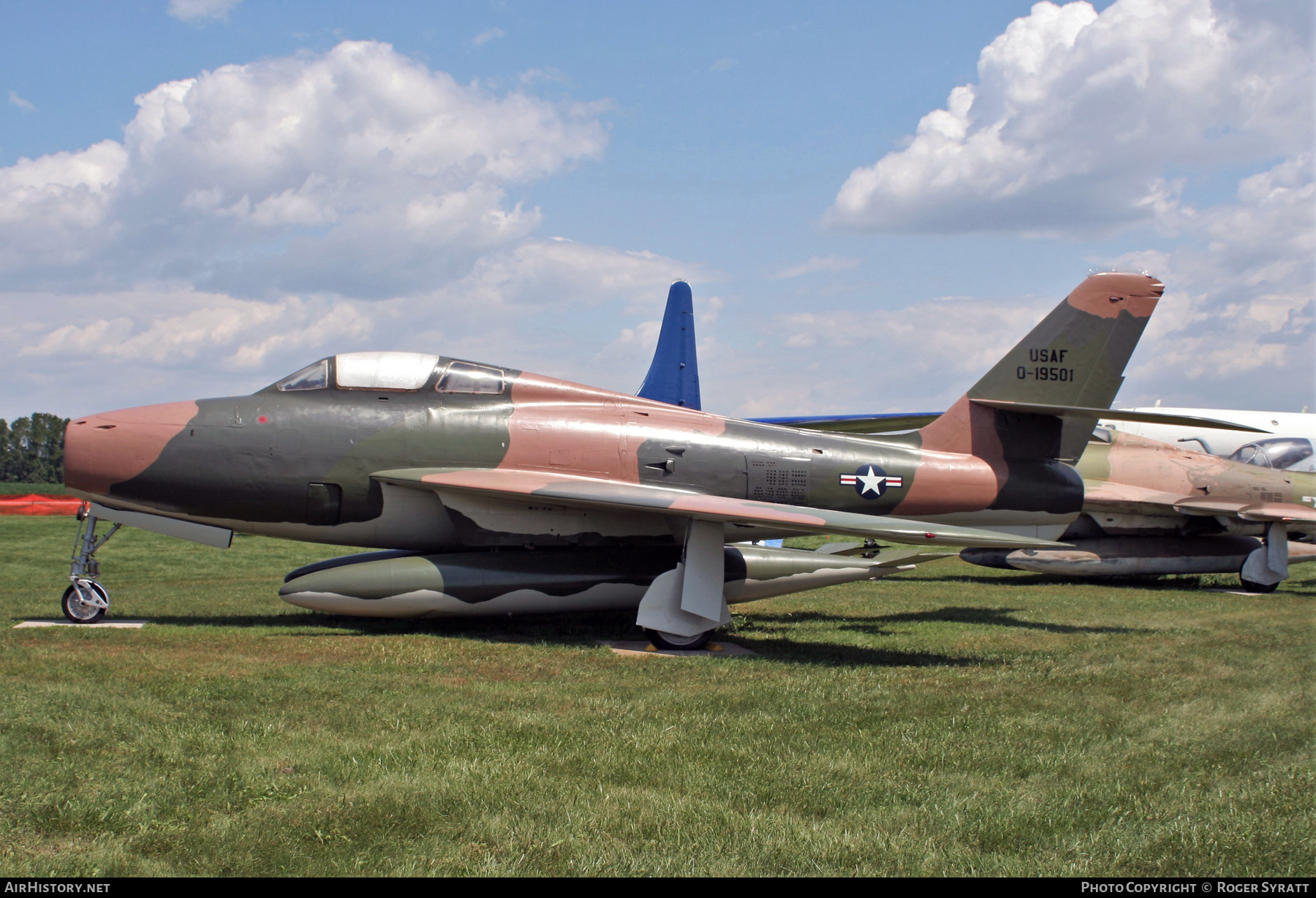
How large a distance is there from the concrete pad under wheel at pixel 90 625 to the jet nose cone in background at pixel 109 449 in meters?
1.39

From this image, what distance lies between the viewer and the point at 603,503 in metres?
9.17

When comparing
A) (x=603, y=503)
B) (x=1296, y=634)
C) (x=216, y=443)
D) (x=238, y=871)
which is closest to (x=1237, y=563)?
(x=1296, y=634)

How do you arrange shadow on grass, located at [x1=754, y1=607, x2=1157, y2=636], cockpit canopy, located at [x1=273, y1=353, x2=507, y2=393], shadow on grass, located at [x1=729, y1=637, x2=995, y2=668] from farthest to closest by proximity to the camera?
shadow on grass, located at [x1=754, y1=607, x2=1157, y2=636], cockpit canopy, located at [x1=273, y1=353, x2=507, y2=393], shadow on grass, located at [x1=729, y1=637, x2=995, y2=668]

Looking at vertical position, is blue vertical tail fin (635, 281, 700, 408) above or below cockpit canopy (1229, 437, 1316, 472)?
above

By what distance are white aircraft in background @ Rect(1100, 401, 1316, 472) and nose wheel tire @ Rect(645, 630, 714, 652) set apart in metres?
14.2

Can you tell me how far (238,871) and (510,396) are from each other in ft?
24.5

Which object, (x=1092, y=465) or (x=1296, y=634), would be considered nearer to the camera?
(x=1296, y=634)

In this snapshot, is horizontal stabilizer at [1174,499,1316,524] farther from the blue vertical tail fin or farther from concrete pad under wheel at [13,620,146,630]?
concrete pad under wheel at [13,620,146,630]

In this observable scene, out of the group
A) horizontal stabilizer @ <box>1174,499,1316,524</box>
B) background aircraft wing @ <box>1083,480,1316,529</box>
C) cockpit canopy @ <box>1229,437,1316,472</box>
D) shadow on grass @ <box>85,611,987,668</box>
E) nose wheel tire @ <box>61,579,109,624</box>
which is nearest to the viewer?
shadow on grass @ <box>85,611,987,668</box>

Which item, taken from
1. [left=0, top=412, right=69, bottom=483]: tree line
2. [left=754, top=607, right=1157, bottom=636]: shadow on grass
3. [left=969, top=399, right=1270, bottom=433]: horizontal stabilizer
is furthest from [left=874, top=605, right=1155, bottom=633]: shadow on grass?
[left=0, top=412, right=69, bottom=483]: tree line

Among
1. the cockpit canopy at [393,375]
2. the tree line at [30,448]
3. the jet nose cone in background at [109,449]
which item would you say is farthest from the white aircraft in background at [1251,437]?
the tree line at [30,448]

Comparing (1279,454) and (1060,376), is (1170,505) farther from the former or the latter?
(1060,376)

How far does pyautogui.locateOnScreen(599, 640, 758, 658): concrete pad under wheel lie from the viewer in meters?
9.03
